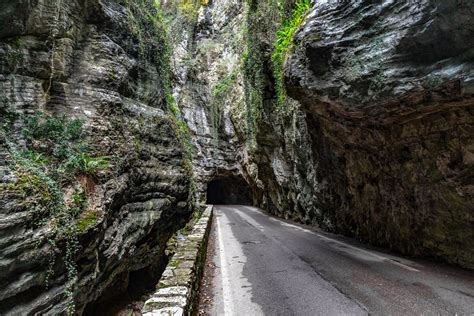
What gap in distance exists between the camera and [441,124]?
5.67 m

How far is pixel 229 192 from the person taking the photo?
38594mm

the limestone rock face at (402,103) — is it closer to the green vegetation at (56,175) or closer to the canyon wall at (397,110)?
the canyon wall at (397,110)

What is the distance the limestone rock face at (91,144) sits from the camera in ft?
12.1

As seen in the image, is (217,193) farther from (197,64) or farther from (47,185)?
(47,185)

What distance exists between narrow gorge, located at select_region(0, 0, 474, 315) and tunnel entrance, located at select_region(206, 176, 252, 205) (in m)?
22.4

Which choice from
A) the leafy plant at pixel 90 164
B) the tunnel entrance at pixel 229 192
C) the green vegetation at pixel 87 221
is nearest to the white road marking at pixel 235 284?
the green vegetation at pixel 87 221

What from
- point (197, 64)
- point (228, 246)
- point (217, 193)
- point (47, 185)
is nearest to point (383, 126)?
point (228, 246)

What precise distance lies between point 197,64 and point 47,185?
1161 inches

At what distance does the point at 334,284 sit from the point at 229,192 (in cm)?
3378

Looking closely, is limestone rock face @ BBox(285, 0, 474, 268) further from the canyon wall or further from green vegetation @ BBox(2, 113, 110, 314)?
green vegetation @ BBox(2, 113, 110, 314)

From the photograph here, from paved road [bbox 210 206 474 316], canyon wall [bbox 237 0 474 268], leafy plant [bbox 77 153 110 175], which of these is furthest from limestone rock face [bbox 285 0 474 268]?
leafy plant [bbox 77 153 110 175]

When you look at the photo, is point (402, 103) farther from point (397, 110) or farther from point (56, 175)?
point (56, 175)

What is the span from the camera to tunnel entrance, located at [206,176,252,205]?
111ft

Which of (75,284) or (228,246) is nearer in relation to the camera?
(75,284)
